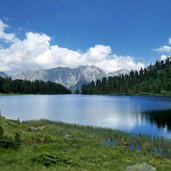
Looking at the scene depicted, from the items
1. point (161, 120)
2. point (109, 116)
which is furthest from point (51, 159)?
point (109, 116)

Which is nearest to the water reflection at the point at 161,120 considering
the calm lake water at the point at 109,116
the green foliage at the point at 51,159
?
the calm lake water at the point at 109,116

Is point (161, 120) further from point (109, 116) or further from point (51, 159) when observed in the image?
point (51, 159)

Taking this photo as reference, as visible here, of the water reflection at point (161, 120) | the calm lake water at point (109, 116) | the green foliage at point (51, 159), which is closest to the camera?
the green foliage at point (51, 159)

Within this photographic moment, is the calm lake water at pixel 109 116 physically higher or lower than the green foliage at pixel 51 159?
lower

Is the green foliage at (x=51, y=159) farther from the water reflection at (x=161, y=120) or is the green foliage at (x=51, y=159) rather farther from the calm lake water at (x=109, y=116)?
the water reflection at (x=161, y=120)

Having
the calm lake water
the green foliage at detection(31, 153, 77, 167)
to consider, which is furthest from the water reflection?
the green foliage at detection(31, 153, 77, 167)

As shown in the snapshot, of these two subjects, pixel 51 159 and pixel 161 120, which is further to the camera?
pixel 161 120

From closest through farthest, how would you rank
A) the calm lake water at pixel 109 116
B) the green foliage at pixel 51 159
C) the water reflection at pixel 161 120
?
the green foliage at pixel 51 159
the calm lake water at pixel 109 116
the water reflection at pixel 161 120

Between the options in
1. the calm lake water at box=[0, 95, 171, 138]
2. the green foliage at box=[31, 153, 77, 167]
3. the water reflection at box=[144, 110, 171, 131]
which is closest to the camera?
the green foliage at box=[31, 153, 77, 167]

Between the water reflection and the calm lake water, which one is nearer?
the calm lake water

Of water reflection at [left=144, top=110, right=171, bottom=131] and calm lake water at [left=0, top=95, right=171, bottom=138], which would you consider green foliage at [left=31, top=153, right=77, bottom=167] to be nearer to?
calm lake water at [left=0, top=95, right=171, bottom=138]

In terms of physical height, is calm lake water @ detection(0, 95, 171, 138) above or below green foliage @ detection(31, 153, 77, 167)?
below

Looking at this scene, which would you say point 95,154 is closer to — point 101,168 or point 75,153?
point 75,153

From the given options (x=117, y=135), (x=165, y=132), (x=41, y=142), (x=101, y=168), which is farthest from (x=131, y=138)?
(x=101, y=168)
